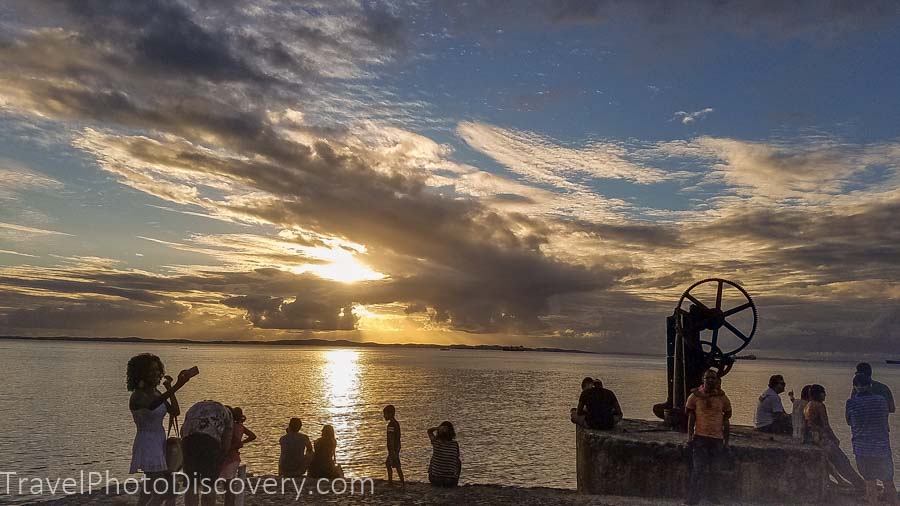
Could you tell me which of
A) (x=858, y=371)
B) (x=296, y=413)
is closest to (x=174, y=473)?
(x=858, y=371)

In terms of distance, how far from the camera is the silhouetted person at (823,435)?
1262 cm

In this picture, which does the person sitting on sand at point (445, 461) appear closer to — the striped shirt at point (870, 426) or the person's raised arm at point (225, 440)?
the person's raised arm at point (225, 440)

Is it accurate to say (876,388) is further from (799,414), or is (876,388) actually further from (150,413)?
(150,413)

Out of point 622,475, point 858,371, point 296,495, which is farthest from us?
point 622,475

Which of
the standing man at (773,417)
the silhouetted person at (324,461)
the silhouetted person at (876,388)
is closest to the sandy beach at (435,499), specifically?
the silhouetted person at (324,461)

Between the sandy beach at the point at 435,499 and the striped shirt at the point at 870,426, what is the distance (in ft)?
5.21

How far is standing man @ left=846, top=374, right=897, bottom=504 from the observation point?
10875 mm

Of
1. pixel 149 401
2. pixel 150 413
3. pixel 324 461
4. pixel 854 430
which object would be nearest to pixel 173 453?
pixel 150 413

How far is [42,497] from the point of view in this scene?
58.1 feet

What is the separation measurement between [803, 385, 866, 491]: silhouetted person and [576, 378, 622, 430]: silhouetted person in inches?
→ 147

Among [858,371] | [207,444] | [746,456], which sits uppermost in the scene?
[858,371]

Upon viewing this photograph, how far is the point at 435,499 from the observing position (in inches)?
464

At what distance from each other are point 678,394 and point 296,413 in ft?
124

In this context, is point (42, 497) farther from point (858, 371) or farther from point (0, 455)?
point (858, 371)
